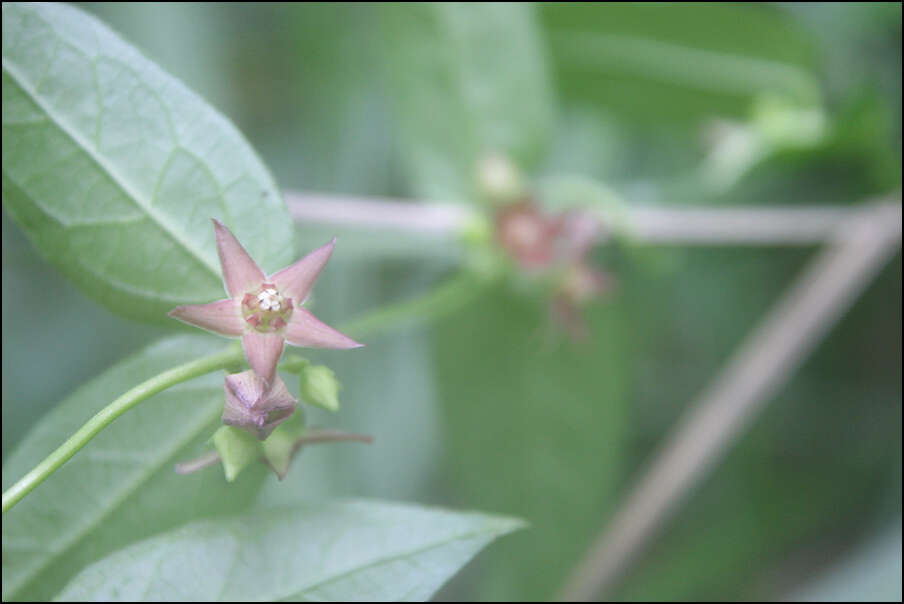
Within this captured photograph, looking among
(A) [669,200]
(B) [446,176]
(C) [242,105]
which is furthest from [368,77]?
(A) [669,200]

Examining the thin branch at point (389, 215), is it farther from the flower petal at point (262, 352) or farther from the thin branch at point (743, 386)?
the flower petal at point (262, 352)

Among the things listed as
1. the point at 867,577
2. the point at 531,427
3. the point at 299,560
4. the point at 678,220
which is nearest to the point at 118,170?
the point at 299,560

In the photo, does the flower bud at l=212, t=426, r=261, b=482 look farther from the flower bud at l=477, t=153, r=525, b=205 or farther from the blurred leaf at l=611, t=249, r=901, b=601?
the blurred leaf at l=611, t=249, r=901, b=601

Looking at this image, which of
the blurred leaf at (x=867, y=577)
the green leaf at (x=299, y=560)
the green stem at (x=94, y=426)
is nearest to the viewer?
the green stem at (x=94, y=426)

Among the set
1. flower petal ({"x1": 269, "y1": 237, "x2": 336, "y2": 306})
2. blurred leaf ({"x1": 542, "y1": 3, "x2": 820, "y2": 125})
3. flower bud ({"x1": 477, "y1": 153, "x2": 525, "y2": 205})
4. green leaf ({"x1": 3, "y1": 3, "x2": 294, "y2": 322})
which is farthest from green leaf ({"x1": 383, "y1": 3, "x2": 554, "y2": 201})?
flower petal ({"x1": 269, "y1": 237, "x2": 336, "y2": 306})

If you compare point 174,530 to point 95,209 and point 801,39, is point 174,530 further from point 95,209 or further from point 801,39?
point 801,39

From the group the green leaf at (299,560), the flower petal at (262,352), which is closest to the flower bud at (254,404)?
the flower petal at (262,352)

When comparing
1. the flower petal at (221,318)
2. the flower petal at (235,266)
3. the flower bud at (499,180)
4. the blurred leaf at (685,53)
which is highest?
the blurred leaf at (685,53)
